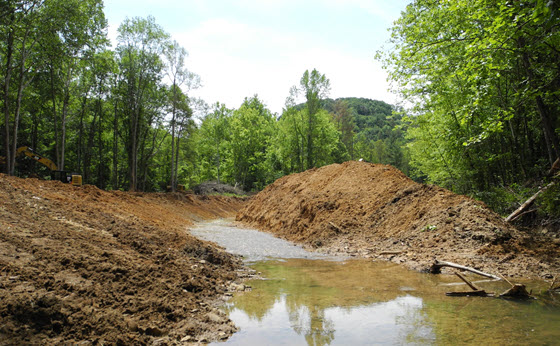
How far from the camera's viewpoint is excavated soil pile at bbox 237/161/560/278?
7.78 meters

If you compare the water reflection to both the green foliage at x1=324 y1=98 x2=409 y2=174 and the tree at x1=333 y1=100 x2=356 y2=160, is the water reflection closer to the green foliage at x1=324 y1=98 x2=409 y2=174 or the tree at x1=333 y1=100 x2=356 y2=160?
the green foliage at x1=324 y1=98 x2=409 y2=174

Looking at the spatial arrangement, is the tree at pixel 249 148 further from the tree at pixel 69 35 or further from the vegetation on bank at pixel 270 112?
the tree at pixel 69 35

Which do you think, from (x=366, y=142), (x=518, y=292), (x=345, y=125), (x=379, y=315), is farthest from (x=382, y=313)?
(x=366, y=142)

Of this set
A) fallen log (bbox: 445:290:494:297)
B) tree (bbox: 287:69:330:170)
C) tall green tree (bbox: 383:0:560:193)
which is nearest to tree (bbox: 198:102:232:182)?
tree (bbox: 287:69:330:170)

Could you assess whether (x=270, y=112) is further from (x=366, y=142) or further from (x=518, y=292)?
(x=518, y=292)

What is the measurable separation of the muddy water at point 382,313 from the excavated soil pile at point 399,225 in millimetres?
1497

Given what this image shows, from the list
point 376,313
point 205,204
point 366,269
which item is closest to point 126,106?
point 205,204

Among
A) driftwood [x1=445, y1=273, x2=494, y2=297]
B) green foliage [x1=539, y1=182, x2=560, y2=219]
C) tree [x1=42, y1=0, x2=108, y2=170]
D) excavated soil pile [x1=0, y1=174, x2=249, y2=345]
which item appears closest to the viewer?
excavated soil pile [x1=0, y1=174, x2=249, y2=345]

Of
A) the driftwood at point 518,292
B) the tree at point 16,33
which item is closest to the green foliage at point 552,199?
the driftwood at point 518,292

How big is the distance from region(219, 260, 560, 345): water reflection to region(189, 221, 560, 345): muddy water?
0.04 feet

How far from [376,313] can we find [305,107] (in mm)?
40604

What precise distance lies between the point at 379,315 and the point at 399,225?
22.5 ft

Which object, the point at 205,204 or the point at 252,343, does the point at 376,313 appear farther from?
the point at 205,204

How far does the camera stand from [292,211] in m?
16.6
